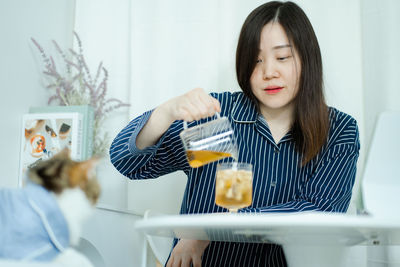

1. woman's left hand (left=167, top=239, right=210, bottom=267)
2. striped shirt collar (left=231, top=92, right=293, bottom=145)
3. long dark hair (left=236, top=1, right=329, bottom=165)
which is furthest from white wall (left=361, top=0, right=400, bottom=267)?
woman's left hand (left=167, top=239, right=210, bottom=267)

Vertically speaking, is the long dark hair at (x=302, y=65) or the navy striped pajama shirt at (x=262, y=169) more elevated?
the long dark hair at (x=302, y=65)

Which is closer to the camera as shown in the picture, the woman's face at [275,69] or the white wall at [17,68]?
the woman's face at [275,69]

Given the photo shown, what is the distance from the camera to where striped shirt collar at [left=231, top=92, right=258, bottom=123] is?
1.27m

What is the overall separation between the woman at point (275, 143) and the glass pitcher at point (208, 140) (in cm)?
27

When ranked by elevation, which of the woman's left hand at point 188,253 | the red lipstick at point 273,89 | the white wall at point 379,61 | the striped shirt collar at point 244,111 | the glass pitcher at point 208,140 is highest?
the white wall at point 379,61

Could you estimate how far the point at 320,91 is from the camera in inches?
49.3

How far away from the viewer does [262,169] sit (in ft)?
3.92

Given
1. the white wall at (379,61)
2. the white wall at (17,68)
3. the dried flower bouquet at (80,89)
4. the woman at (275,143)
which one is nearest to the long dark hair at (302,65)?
the woman at (275,143)

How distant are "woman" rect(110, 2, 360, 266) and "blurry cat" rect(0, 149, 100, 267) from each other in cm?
65

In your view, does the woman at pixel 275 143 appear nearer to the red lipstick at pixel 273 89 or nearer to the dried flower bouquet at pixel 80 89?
the red lipstick at pixel 273 89

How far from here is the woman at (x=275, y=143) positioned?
112cm

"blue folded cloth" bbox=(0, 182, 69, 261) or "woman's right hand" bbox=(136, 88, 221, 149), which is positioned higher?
"woman's right hand" bbox=(136, 88, 221, 149)

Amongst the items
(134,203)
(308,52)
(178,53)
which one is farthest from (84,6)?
(308,52)

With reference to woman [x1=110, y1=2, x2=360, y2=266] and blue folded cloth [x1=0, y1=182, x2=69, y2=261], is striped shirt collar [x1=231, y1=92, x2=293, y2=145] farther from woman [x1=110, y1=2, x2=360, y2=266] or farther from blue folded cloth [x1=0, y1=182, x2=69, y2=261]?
blue folded cloth [x1=0, y1=182, x2=69, y2=261]
